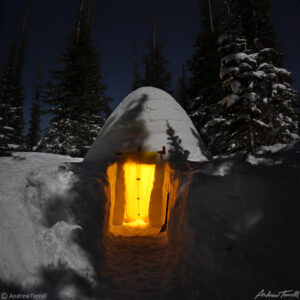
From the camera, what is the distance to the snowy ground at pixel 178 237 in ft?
9.86

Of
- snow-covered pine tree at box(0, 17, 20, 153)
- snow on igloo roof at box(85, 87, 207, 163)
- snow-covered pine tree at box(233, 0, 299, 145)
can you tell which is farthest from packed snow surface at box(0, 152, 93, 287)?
snow-covered pine tree at box(0, 17, 20, 153)

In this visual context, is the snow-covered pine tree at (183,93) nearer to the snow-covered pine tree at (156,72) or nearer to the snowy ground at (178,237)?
the snow-covered pine tree at (156,72)

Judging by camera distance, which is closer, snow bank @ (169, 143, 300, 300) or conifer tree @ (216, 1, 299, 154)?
snow bank @ (169, 143, 300, 300)

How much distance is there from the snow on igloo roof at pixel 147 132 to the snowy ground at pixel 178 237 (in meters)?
2.01

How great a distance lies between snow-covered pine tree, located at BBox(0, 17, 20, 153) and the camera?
12575 millimetres

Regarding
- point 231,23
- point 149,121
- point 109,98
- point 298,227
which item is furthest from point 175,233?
point 109,98

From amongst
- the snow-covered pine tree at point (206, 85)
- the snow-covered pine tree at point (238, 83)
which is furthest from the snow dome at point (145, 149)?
the snow-covered pine tree at point (206, 85)

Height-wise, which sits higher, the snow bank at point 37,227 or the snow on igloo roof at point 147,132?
the snow on igloo roof at point 147,132

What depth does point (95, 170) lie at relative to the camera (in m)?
5.41

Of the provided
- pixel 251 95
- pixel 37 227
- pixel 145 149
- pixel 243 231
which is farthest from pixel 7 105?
pixel 243 231

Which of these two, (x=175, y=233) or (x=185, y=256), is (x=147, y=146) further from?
(x=185, y=256)

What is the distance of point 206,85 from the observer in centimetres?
1280

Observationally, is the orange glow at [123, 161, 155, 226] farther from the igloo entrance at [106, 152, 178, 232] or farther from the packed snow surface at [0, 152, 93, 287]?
the packed snow surface at [0, 152, 93, 287]

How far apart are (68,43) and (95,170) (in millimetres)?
13198
